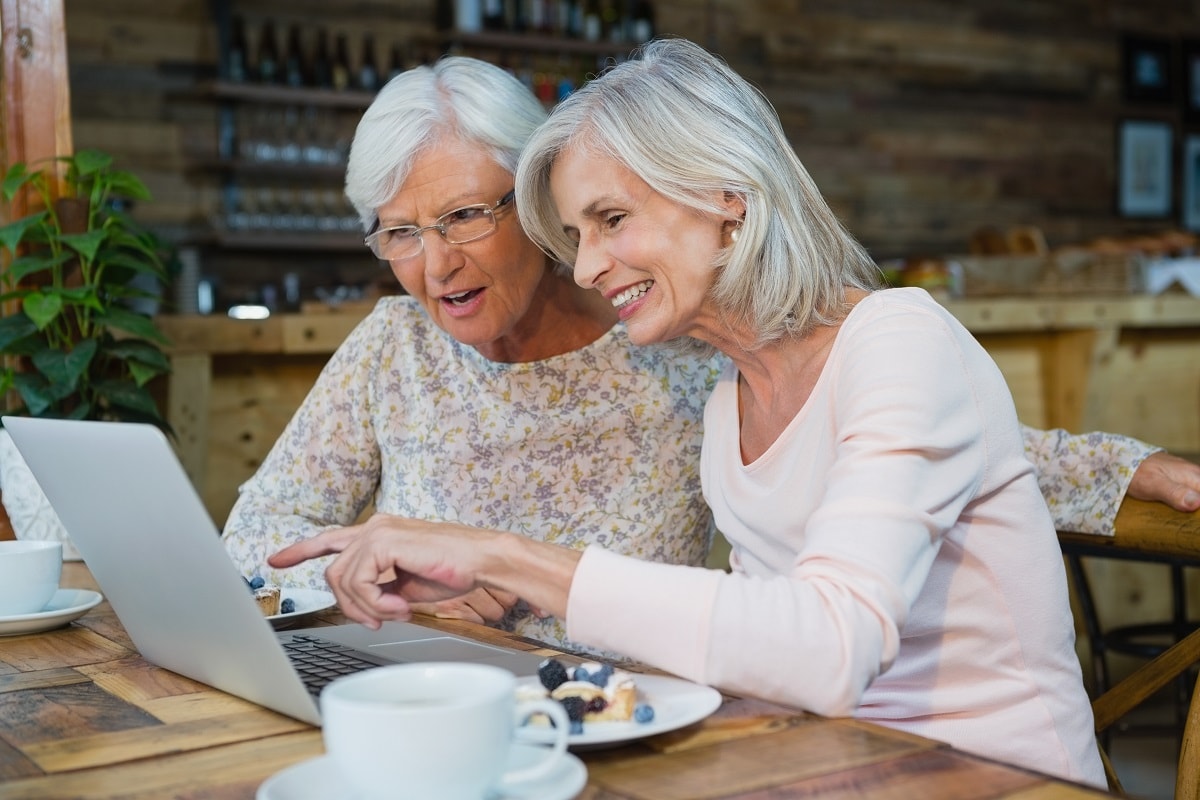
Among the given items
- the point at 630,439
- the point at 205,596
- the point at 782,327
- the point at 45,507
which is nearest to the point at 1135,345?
the point at 630,439

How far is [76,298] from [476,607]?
4.11ft

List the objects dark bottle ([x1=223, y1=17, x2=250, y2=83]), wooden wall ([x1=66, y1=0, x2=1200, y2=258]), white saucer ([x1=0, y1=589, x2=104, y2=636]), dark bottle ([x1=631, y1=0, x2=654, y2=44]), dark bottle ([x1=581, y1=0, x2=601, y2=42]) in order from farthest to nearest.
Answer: wooden wall ([x1=66, y1=0, x2=1200, y2=258])
dark bottle ([x1=631, y1=0, x2=654, y2=44])
dark bottle ([x1=581, y1=0, x2=601, y2=42])
dark bottle ([x1=223, y1=17, x2=250, y2=83])
white saucer ([x1=0, y1=589, x2=104, y2=636])

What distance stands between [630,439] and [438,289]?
0.33 metres

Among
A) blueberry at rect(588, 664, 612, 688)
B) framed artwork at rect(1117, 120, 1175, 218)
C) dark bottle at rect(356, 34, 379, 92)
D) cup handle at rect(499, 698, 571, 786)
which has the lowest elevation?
blueberry at rect(588, 664, 612, 688)

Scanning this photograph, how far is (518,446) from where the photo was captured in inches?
73.4

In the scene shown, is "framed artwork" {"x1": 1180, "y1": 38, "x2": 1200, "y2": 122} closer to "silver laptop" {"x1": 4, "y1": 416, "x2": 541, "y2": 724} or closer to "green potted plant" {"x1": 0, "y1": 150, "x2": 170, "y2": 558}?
"green potted plant" {"x1": 0, "y1": 150, "x2": 170, "y2": 558}

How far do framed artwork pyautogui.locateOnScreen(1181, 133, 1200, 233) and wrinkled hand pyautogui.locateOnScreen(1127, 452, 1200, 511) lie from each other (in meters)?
6.30

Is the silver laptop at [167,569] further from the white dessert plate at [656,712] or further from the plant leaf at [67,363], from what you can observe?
the plant leaf at [67,363]

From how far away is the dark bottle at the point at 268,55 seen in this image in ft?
17.0

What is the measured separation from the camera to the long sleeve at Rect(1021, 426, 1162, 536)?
1568 millimetres

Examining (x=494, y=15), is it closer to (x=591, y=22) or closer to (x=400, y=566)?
(x=591, y=22)

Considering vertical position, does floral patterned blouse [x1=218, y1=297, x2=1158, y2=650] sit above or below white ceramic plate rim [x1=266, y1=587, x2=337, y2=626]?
above

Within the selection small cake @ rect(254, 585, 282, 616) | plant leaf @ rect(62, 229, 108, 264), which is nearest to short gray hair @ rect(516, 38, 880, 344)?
small cake @ rect(254, 585, 282, 616)

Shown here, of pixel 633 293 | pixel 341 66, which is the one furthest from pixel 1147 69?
pixel 633 293
